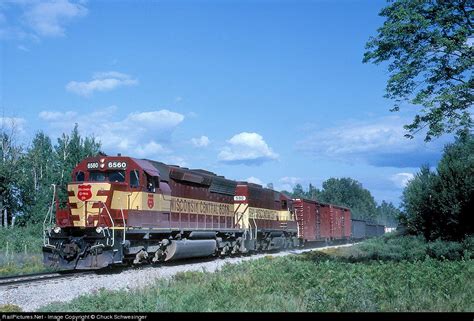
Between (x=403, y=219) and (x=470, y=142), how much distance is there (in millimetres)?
9512

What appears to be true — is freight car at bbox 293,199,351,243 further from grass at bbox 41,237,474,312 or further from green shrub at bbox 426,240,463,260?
grass at bbox 41,237,474,312

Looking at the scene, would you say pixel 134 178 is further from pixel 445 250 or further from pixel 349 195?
pixel 349 195

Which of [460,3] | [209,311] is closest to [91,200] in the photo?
[209,311]

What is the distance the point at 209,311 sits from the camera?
29.0 feet

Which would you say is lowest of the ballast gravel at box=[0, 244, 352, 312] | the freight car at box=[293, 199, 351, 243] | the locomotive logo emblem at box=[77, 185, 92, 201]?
the ballast gravel at box=[0, 244, 352, 312]

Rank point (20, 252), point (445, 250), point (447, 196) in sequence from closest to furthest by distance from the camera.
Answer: point (445, 250) < point (447, 196) < point (20, 252)

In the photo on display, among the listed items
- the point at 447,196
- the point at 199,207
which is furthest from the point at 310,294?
the point at 447,196

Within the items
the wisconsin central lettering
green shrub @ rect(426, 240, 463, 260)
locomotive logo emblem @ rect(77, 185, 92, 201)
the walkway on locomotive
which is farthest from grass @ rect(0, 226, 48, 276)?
green shrub @ rect(426, 240, 463, 260)

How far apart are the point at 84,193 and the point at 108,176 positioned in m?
1.17

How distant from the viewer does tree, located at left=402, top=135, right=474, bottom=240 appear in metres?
29.5

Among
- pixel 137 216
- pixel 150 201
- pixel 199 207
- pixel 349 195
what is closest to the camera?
pixel 137 216

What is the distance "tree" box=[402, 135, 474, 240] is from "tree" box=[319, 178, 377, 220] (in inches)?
4257

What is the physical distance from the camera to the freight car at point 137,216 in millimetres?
16781

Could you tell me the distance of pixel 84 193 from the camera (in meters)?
17.8
